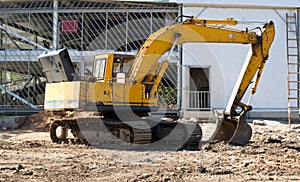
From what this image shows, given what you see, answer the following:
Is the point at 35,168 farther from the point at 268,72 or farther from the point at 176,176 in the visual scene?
the point at 268,72

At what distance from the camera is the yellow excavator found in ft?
36.4

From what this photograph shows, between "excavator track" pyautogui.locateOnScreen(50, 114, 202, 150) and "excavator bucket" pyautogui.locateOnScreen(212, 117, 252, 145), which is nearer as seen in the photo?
"excavator track" pyautogui.locateOnScreen(50, 114, 202, 150)

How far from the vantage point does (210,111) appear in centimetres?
2042

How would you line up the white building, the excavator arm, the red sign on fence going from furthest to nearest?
the red sign on fence
the white building
the excavator arm

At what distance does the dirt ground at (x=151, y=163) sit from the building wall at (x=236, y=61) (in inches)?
379

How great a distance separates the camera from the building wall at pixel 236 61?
21.6m

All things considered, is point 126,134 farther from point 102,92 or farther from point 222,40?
point 222,40

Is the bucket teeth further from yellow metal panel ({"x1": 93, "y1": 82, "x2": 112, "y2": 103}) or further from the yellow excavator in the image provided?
yellow metal panel ({"x1": 93, "y1": 82, "x2": 112, "y2": 103})

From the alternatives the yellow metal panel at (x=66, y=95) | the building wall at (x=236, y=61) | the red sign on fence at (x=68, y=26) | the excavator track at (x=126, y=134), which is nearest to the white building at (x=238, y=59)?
the building wall at (x=236, y=61)

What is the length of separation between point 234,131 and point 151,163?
3.85 metres

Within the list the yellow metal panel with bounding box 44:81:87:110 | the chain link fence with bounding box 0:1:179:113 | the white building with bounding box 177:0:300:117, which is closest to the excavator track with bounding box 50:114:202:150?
the yellow metal panel with bounding box 44:81:87:110

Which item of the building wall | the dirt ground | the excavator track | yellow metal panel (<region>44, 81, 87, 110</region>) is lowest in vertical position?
the dirt ground

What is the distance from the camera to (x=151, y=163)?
852 cm

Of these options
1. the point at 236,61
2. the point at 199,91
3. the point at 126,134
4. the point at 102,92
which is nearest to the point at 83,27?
the point at 199,91
